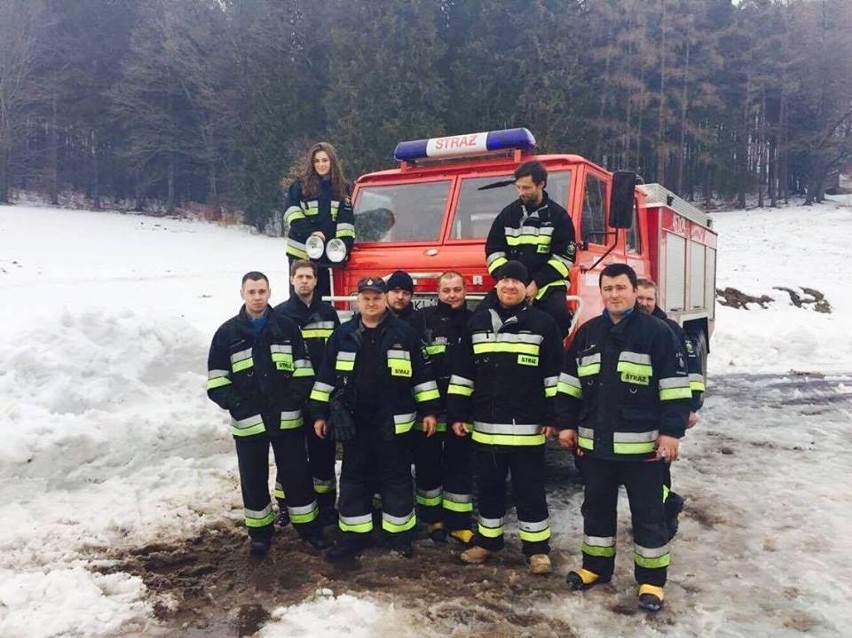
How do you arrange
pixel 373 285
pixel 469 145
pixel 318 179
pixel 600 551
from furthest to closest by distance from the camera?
pixel 469 145 < pixel 318 179 < pixel 373 285 < pixel 600 551

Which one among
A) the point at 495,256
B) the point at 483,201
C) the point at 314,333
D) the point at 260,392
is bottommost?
the point at 260,392

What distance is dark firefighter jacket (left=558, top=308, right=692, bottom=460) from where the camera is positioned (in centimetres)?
350

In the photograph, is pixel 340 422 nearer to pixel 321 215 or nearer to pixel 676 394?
pixel 676 394

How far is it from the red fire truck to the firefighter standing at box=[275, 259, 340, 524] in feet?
2.31

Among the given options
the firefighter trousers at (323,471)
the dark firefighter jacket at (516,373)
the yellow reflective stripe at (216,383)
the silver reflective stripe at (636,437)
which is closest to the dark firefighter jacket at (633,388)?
the silver reflective stripe at (636,437)

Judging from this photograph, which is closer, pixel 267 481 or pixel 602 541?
pixel 602 541

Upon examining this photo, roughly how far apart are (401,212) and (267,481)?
2724 millimetres

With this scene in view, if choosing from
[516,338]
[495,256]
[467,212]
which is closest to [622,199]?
[495,256]

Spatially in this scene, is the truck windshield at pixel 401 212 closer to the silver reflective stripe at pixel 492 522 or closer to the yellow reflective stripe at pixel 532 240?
the yellow reflective stripe at pixel 532 240

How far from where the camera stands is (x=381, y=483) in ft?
13.9

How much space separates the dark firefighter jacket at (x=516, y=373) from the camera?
156 inches

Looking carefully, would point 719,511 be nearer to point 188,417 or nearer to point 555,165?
point 555,165

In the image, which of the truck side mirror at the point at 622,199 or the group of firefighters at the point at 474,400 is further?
the truck side mirror at the point at 622,199

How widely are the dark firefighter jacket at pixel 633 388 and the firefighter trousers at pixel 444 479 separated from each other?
1.06 meters
